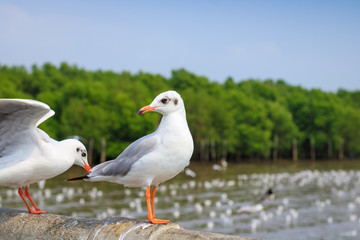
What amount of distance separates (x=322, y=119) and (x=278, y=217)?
77.4 meters

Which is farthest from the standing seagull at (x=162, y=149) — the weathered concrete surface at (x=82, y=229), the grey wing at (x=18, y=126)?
the grey wing at (x=18, y=126)

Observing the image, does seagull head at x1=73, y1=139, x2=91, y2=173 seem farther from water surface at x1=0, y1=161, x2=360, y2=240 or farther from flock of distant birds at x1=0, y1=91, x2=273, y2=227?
water surface at x1=0, y1=161, x2=360, y2=240

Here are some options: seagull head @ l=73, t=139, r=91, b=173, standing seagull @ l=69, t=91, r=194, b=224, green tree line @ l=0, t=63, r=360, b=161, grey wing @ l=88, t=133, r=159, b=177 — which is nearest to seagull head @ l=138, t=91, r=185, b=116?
standing seagull @ l=69, t=91, r=194, b=224

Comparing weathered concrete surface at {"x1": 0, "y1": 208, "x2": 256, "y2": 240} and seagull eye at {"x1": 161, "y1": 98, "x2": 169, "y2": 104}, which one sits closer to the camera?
weathered concrete surface at {"x1": 0, "y1": 208, "x2": 256, "y2": 240}

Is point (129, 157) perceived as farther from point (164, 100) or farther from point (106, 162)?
point (164, 100)

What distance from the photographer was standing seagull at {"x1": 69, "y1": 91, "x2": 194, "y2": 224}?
158 inches

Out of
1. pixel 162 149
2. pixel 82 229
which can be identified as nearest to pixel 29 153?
pixel 82 229

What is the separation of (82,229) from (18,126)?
124 cm

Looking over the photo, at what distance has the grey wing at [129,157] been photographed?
4145 mm

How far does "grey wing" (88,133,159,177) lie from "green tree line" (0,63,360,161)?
54331mm

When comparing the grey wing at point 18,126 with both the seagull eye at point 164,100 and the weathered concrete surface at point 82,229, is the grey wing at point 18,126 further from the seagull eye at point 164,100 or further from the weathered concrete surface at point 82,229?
the seagull eye at point 164,100

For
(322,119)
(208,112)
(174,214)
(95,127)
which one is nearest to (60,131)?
(95,127)

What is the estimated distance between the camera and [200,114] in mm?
77875

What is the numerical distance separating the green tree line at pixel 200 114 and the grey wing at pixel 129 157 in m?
54.3
